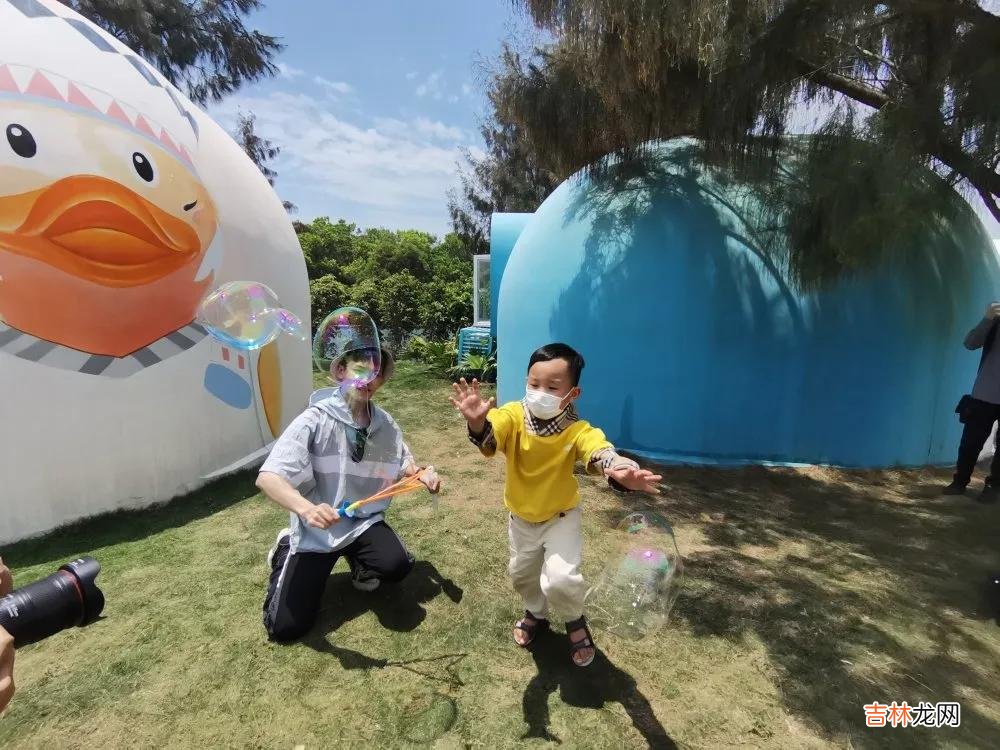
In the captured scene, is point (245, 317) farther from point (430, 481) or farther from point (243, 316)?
point (430, 481)

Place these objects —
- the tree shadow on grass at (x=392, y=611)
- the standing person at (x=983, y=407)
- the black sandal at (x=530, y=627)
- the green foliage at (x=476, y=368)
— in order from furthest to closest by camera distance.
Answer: the green foliage at (x=476, y=368)
the standing person at (x=983, y=407)
the black sandal at (x=530, y=627)
the tree shadow on grass at (x=392, y=611)

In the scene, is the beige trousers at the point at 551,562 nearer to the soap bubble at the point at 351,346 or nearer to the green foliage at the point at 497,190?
the soap bubble at the point at 351,346

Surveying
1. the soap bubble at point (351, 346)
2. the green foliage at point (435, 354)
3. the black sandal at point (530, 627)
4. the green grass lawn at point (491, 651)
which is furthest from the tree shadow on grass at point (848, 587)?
the green foliage at point (435, 354)

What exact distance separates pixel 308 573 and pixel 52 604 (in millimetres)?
1560

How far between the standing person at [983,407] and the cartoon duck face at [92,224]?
667 cm

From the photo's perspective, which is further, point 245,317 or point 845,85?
point 845,85

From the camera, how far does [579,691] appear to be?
255cm

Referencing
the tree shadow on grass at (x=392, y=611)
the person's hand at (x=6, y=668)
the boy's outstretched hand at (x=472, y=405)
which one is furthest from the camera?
the tree shadow on grass at (x=392, y=611)

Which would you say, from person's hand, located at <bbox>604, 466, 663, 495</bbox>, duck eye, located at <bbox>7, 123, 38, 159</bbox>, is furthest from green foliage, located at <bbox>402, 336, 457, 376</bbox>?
person's hand, located at <bbox>604, 466, 663, 495</bbox>

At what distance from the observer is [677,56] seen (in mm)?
4406

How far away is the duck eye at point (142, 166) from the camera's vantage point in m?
4.21

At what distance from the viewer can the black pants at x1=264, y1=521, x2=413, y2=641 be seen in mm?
2910

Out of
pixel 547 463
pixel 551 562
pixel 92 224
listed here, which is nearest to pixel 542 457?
pixel 547 463

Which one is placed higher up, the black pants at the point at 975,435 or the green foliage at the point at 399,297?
the green foliage at the point at 399,297
